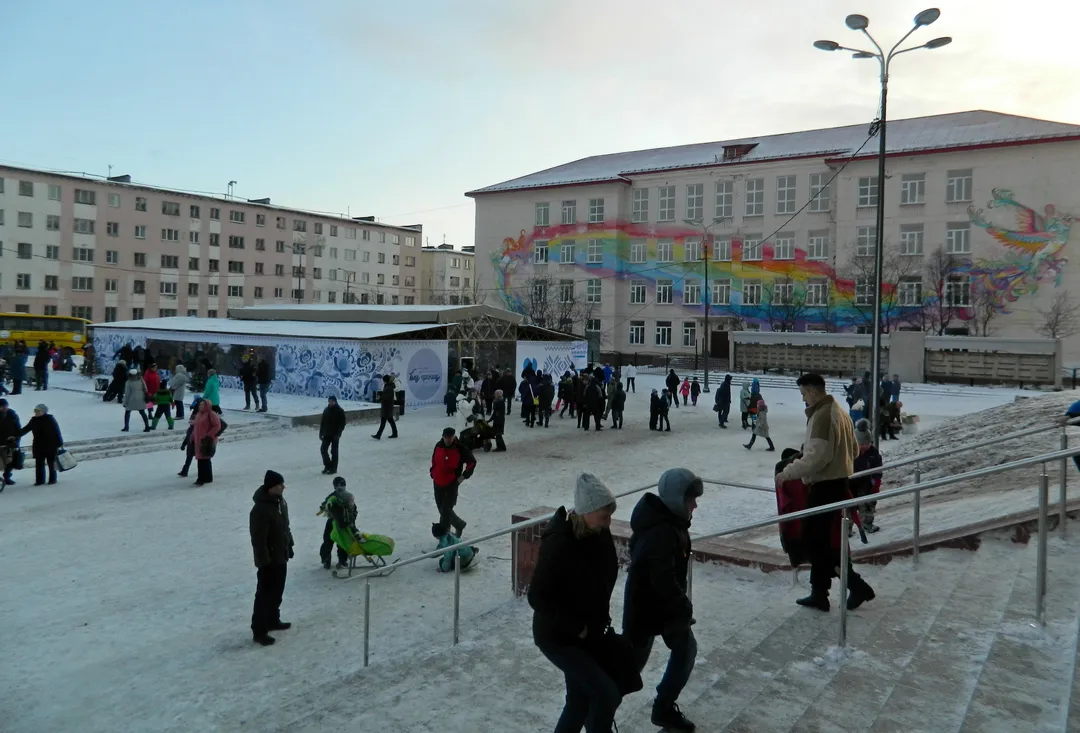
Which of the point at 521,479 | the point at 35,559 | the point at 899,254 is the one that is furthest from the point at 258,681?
the point at 899,254

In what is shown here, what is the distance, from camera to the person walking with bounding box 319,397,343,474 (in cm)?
1435

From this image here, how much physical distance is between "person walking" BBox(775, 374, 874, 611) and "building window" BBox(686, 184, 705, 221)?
52.6 meters

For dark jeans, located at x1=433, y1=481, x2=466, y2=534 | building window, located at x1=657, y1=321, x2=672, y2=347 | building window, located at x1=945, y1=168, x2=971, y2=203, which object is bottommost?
dark jeans, located at x1=433, y1=481, x2=466, y2=534

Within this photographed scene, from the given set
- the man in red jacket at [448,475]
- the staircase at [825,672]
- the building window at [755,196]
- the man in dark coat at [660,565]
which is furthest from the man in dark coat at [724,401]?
A: the building window at [755,196]

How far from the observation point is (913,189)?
161ft

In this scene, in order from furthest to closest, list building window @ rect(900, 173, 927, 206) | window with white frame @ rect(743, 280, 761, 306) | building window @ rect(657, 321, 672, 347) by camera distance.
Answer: building window @ rect(657, 321, 672, 347), window with white frame @ rect(743, 280, 761, 306), building window @ rect(900, 173, 927, 206)

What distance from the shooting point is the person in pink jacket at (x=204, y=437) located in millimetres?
13203

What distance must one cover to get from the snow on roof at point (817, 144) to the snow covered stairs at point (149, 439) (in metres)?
42.7

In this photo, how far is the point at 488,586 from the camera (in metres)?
8.22

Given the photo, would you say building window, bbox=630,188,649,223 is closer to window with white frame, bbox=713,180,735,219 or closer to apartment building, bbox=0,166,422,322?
window with white frame, bbox=713,180,735,219

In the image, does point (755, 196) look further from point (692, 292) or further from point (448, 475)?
point (448, 475)

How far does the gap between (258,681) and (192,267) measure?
227 ft

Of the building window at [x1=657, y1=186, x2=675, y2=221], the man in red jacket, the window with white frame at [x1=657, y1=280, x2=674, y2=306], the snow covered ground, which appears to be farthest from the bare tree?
the man in red jacket

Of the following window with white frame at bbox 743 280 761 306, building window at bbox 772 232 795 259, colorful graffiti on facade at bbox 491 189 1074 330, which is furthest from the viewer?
window with white frame at bbox 743 280 761 306
